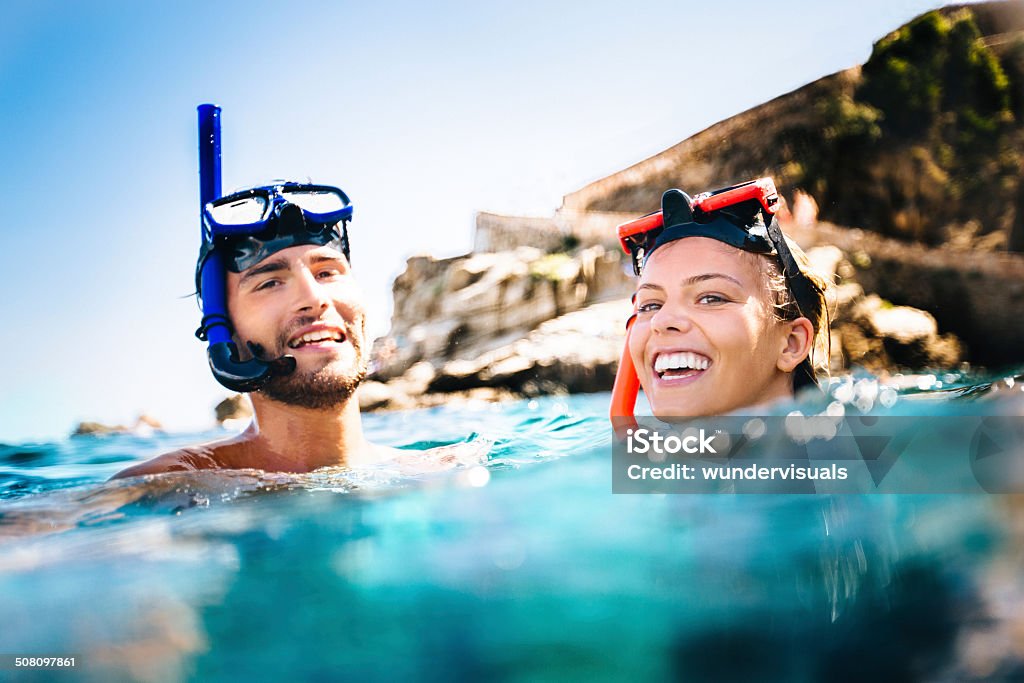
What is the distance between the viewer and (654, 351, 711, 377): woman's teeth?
9.61ft

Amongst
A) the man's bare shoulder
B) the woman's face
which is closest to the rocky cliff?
the woman's face

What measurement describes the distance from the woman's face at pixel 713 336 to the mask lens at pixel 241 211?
5.78ft

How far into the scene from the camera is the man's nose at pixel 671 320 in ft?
9.58

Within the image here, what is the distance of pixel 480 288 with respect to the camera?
17.5m

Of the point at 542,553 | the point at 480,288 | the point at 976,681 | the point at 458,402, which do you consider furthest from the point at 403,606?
the point at 480,288

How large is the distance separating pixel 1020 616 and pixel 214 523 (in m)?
2.44

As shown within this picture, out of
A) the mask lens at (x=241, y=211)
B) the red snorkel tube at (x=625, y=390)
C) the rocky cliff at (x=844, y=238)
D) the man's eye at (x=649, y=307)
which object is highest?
the rocky cliff at (x=844, y=238)

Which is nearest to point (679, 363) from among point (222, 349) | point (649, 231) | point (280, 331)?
point (649, 231)

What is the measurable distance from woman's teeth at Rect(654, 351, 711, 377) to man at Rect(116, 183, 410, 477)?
1394 millimetres

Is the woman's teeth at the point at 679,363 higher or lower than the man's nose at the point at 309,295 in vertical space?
lower

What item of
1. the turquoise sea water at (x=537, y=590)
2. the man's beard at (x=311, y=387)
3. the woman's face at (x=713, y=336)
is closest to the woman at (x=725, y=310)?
the woman's face at (x=713, y=336)

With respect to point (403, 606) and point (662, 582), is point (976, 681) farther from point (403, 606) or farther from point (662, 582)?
point (403, 606)

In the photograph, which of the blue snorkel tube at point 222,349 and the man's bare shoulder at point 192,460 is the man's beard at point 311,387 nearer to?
the blue snorkel tube at point 222,349

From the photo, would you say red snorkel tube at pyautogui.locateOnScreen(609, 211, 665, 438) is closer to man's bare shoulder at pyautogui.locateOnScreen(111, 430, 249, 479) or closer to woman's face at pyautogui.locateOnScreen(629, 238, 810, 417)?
woman's face at pyautogui.locateOnScreen(629, 238, 810, 417)
